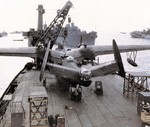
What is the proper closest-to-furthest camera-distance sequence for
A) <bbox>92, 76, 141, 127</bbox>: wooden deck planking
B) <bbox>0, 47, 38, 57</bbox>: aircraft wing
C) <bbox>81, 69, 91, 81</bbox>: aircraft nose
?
<bbox>92, 76, 141, 127</bbox>: wooden deck planking → <bbox>81, 69, 91, 81</bbox>: aircraft nose → <bbox>0, 47, 38, 57</bbox>: aircraft wing

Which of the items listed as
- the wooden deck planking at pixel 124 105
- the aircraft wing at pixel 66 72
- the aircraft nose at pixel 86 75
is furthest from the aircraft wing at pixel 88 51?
the aircraft nose at pixel 86 75

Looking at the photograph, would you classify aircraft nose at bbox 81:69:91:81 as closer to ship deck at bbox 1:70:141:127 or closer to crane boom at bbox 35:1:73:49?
ship deck at bbox 1:70:141:127

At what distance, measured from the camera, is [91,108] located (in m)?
20.5

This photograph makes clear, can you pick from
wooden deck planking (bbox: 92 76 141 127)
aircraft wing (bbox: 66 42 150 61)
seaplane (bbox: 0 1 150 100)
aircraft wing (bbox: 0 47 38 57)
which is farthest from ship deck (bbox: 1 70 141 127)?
aircraft wing (bbox: 0 47 38 57)

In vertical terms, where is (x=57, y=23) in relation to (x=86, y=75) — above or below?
above

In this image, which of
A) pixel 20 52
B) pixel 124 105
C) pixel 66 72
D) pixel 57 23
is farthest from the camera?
pixel 57 23

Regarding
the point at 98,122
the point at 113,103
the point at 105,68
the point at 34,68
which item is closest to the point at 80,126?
the point at 98,122

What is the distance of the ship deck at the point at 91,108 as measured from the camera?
57.0ft

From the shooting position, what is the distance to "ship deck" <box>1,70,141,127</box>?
17.4 metres

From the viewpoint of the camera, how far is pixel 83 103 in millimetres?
21688

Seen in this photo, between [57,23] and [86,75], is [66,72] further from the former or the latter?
[57,23]

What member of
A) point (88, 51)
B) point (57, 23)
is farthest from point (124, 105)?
point (57, 23)

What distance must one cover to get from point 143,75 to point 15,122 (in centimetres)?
1231

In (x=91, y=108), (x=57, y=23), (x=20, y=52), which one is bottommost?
(x=91, y=108)
